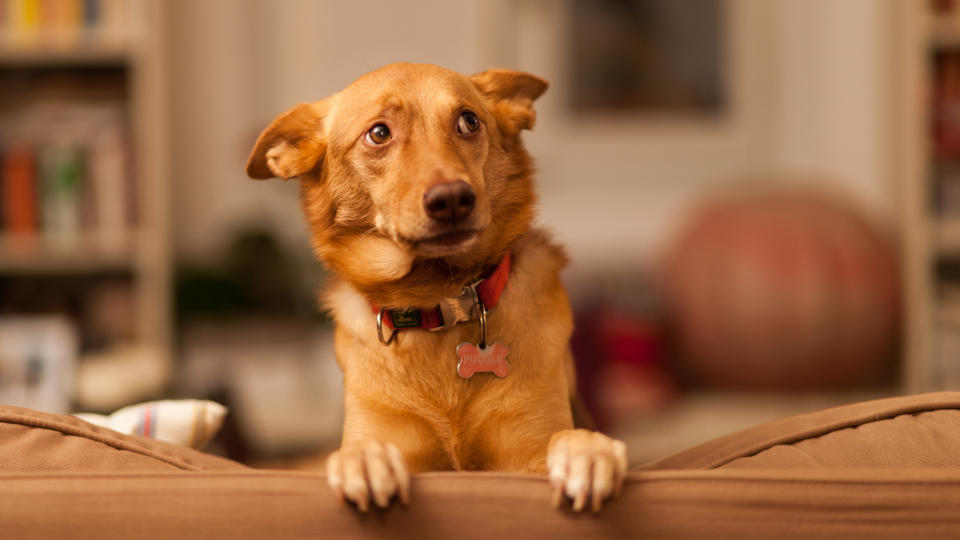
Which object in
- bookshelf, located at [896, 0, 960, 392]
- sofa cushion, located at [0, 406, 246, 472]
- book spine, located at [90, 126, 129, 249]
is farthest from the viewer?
book spine, located at [90, 126, 129, 249]

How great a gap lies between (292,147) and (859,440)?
0.82 m

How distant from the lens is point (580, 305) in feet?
10.8

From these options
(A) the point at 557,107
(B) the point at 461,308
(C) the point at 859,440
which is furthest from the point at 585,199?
(C) the point at 859,440

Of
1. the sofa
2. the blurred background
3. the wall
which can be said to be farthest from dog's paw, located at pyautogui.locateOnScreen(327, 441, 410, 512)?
the wall

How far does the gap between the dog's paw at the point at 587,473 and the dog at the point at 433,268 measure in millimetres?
286

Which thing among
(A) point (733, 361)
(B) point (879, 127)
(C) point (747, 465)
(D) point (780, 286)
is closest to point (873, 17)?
(B) point (879, 127)

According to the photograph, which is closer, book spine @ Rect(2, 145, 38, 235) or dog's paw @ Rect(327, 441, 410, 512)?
dog's paw @ Rect(327, 441, 410, 512)

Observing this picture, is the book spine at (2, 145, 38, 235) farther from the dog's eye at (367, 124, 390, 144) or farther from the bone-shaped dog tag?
→ the bone-shaped dog tag

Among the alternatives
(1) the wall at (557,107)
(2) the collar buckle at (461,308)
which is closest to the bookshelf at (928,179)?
(1) the wall at (557,107)

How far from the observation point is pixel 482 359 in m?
1.04

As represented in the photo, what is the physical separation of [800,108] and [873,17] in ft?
1.77

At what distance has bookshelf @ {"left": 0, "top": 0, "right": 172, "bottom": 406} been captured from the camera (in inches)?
110

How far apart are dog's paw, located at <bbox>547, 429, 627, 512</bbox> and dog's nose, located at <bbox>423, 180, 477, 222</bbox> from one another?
0.34 metres

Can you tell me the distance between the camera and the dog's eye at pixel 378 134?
1131 millimetres
